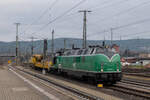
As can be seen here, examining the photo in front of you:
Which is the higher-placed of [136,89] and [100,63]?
[100,63]

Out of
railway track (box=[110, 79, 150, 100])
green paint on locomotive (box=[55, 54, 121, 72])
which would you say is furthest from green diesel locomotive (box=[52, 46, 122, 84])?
railway track (box=[110, 79, 150, 100])

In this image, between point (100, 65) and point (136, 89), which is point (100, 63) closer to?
point (100, 65)

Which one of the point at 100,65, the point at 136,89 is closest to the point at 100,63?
the point at 100,65

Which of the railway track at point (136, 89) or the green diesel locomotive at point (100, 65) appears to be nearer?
the railway track at point (136, 89)

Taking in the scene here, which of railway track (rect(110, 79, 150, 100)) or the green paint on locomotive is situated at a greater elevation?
the green paint on locomotive

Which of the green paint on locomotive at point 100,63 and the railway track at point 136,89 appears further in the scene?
the green paint on locomotive at point 100,63

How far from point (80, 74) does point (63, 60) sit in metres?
5.65

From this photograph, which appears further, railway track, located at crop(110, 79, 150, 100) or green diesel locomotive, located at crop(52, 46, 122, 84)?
green diesel locomotive, located at crop(52, 46, 122, 84)

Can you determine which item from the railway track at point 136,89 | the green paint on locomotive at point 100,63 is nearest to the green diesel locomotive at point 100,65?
the green paint on locomotive at point 100,63

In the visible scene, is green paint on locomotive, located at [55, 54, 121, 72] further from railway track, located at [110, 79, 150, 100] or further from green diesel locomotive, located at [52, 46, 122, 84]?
railway track, located at [110, 79, 150, 100]

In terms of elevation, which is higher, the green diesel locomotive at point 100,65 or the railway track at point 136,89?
the green diesel locomotive at point 100,65

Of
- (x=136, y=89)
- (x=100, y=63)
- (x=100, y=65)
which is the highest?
(x=100, y=63)

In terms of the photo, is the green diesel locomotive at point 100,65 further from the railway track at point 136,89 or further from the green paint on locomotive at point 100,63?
the railway track at point 136,89

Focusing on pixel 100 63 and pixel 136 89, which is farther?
pixel 100 63
